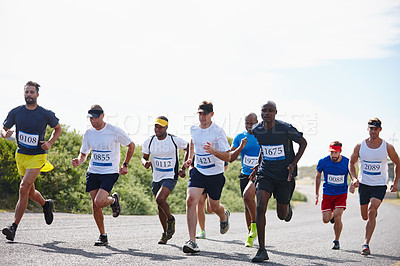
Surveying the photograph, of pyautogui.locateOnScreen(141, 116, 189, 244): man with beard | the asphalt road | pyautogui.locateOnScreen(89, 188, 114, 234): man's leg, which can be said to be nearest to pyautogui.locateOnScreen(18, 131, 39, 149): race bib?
pyautogui.locateOnScreen(89, 188, 114, 234): man's leg

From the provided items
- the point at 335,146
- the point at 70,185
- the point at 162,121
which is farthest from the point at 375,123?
the point at 70,185

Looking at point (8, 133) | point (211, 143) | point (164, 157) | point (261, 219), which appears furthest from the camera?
point (164, 157)

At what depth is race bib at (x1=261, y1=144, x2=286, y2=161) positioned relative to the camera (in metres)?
7.46

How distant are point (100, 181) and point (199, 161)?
1.65 m

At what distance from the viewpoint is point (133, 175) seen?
2177 cm

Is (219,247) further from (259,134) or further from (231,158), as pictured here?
(259,134)

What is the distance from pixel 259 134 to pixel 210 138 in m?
0.78

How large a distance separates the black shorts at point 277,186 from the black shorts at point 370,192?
2309 millimetres

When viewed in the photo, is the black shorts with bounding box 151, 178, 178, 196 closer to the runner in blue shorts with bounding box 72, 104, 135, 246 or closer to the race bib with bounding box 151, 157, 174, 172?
the race bib with bounding box 151, 157, 174, 172

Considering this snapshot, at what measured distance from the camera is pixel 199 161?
26.6 ft

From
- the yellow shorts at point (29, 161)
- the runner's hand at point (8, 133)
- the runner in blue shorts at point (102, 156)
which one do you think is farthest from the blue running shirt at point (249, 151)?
the runner's hand at point (8, 133)

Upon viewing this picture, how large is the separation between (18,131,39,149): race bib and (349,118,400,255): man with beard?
18.3 ft

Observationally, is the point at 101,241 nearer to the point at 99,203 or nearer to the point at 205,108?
the point at 99,203

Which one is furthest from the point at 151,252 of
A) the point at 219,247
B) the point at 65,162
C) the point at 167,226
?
the point at 65,162
